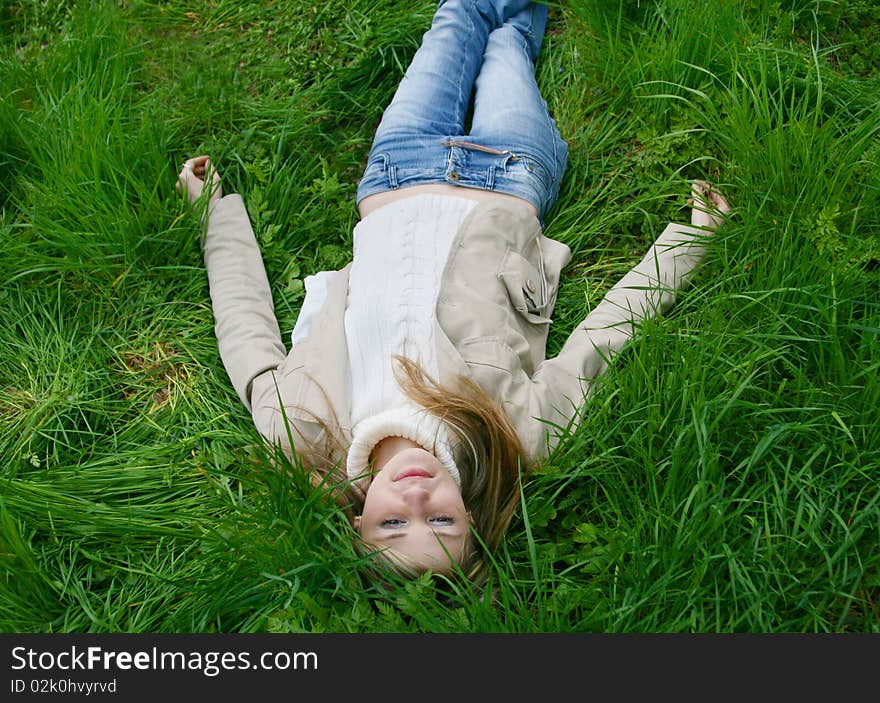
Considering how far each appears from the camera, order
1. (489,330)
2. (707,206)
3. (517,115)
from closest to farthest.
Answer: (489,330) < (707,206) < (517,115)

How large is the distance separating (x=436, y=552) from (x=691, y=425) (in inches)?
A: 34.2

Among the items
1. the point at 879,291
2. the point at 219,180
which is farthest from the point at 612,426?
the point at 219,180

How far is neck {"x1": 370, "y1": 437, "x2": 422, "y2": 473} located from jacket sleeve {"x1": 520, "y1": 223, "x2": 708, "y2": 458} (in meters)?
0.38

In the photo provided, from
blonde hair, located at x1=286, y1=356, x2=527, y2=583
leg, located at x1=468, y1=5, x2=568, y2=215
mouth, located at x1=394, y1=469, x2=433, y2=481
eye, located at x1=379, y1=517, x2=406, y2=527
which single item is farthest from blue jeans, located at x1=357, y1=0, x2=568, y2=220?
eye, located at x1=379, y1=517, x2=406, y2=527

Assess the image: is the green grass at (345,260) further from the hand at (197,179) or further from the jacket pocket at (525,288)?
the jacket pocket at (525,288)

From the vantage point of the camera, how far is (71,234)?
3.17 metres

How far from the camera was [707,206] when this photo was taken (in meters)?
3.04

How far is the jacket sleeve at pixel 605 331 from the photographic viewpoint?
A: 2634 mm

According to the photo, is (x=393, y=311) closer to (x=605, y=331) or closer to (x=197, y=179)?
(x=605, y=331)

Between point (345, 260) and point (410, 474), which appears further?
point (345, 260)

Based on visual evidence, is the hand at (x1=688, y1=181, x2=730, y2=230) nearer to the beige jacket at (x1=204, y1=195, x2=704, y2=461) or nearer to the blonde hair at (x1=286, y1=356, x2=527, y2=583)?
the beige jacket at (x1=204, y1=195, x2=704, y2=461)

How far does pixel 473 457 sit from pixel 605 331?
0.69 meters

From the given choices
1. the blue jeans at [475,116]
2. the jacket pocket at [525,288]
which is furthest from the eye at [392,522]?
the blue jeans at [475,116]

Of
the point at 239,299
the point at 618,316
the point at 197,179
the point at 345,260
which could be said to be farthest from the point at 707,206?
the point at 197,179
